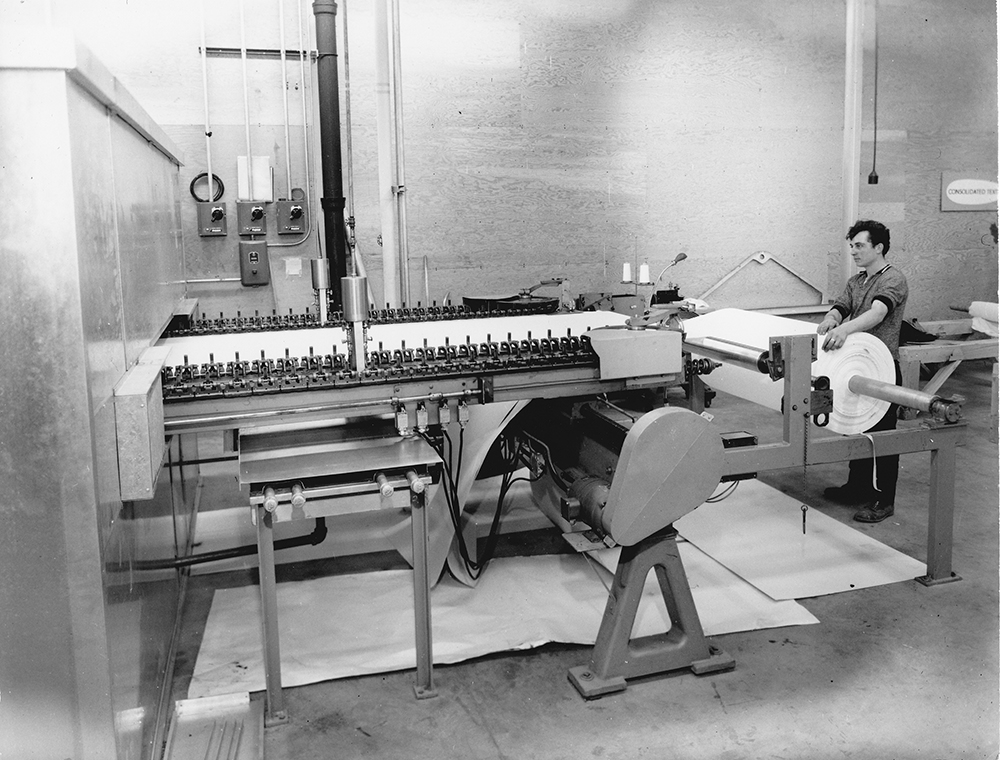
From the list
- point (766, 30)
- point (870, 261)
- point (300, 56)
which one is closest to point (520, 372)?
point (870, 261)

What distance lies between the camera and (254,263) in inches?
211

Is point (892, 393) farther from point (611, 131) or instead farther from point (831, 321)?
point (611, 131)

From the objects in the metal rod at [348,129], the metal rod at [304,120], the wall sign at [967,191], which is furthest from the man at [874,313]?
the wall sign at [967,191]

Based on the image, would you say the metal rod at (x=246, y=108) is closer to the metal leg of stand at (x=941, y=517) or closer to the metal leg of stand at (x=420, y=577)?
the metal leg of stand at (x=420, y=577)

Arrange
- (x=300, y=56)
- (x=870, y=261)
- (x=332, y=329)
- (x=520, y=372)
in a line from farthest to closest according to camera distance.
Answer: (x=300, y=56), (x=870, y=261), (x=332, y=329), (x=520, y=372)

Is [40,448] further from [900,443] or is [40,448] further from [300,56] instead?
[300,56]

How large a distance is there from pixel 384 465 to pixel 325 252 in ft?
10.0

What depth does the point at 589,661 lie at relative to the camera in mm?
2867

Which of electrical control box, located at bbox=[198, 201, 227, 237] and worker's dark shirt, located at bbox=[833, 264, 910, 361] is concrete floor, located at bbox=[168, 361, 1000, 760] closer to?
worker's dark shirt, located at bbox=[833, 264, 910, 361]

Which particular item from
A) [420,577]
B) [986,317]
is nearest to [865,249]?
[986,317]

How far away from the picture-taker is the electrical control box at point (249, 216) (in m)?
5.30

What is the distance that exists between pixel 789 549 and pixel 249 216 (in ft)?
11.7

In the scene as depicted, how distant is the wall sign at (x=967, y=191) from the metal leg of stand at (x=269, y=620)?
6810mm

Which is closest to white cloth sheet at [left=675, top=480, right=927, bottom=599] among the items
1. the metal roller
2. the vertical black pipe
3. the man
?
the man
